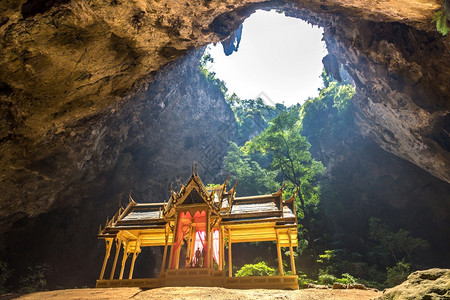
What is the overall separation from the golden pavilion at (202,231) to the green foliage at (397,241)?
51.5ft

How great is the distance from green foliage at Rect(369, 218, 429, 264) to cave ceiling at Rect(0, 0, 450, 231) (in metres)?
7.10

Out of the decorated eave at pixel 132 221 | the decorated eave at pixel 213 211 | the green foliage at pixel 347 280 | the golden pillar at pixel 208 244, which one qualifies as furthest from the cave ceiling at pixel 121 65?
the green foliage at pixel 347 280

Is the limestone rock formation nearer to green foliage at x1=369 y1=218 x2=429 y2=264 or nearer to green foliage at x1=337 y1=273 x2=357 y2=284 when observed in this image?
green foliage at x1=337 y1=273 x2=357 y2=284

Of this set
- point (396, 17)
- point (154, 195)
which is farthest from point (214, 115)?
point (396, 17)

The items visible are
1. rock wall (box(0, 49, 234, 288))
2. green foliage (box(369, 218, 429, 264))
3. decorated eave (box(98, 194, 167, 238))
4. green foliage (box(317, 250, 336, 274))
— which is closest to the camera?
decorated eave (box(98, 194, 167, 238))

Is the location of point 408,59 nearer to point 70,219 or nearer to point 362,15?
point 362,15

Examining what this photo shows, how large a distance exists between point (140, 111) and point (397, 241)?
26.9 metres

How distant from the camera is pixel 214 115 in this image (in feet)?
125

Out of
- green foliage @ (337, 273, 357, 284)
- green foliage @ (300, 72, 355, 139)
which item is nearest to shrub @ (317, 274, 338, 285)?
green foliage @ (337, 273, 357, 284)

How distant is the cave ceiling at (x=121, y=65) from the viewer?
10367 millimetres

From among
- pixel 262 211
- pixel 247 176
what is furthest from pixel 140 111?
pixel 262 211

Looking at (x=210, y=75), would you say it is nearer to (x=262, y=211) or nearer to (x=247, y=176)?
(x=247, y=176)

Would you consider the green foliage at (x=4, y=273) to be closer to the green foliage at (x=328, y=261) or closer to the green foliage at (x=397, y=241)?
the green foliage at (x=328, y=261)

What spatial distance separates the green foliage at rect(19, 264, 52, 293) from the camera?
17.5 metres
